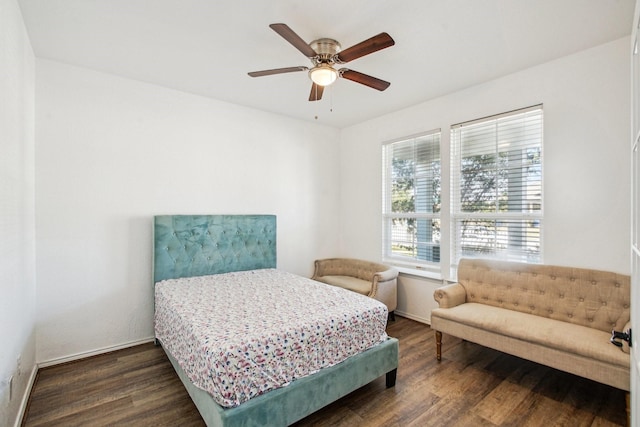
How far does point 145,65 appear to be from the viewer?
A: 2.89 m

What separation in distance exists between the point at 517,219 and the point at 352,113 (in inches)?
94.2

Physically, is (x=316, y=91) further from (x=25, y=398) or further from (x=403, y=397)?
(x=25, y=398)

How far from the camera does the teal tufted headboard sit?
128 inches

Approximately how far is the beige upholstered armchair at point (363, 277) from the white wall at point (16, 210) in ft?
9.73

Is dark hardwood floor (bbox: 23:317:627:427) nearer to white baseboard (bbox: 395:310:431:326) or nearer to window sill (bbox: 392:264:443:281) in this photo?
white baseboard (bbox: 395:310:431:326)

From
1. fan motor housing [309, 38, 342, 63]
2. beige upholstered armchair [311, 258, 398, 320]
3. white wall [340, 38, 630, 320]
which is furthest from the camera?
beige upholstered armchair [311, 258, 398, 320]

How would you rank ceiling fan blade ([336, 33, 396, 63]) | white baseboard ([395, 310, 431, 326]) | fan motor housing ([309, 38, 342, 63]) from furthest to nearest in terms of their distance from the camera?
white baseboard ([395, 310, 431, 326])
fan motor housing ([309, 38, 342, 63])
ceiling fan blade ([336, 33, 396, 63])

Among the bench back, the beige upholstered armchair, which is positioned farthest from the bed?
the bench back

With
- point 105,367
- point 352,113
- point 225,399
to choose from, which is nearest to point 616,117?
point 352,113

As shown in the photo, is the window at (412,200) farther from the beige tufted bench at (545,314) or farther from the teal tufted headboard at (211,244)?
the teal tufted headboard at (211,244)

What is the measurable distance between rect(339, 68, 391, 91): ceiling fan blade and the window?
4.91 ft

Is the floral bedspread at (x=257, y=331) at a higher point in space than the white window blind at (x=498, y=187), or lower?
lower

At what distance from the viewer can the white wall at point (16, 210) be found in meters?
1.78

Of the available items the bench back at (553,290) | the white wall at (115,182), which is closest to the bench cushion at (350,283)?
the bench back at (553,290)
